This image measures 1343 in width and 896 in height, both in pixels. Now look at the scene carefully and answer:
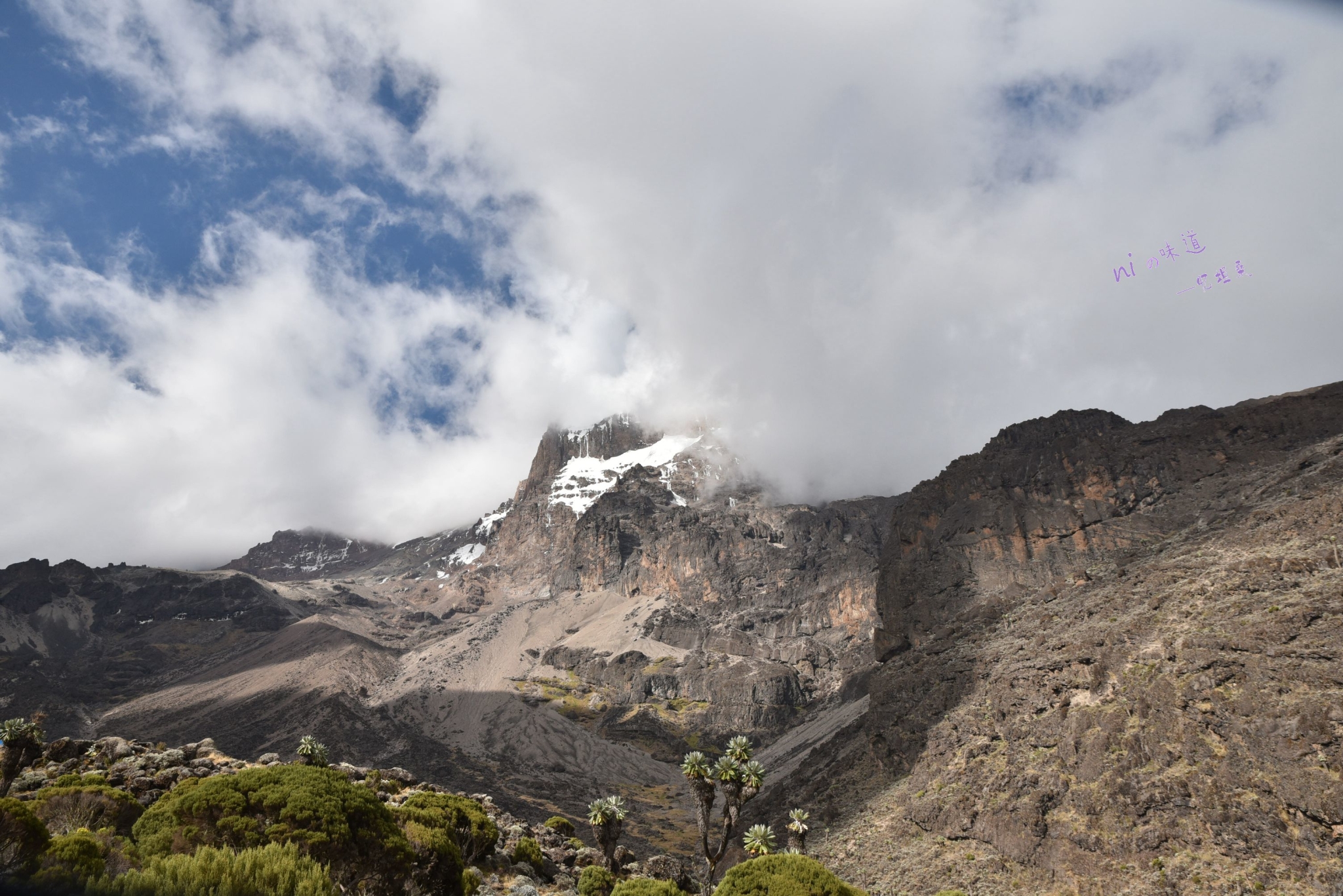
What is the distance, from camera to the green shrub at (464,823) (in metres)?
42.8

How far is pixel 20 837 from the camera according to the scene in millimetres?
24453

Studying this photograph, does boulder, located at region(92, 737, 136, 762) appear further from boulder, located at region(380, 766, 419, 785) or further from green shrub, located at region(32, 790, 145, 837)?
boulder, located at region(380, 766, 419, 785)

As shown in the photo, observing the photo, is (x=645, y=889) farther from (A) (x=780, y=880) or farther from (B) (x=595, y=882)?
(B) (x=595, y=882)

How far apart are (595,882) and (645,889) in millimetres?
12245

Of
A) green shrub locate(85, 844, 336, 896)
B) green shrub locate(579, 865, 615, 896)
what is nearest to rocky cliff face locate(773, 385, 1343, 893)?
green shrub locate(579, 865, 615, 896)

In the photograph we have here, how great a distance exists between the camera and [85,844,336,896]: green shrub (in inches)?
749

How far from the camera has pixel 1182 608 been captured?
230ft

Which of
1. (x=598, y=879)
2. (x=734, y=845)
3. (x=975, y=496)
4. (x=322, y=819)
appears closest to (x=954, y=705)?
(x=734, y=845)

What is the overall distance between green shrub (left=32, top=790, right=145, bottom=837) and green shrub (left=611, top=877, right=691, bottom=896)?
25.3 meters

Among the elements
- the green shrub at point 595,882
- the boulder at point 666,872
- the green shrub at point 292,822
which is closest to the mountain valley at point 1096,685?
the boulder at point 666,872

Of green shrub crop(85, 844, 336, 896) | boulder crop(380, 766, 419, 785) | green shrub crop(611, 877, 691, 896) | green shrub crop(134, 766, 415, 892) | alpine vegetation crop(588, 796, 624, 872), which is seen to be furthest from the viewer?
boulder crop(380, 766, 419, 785)

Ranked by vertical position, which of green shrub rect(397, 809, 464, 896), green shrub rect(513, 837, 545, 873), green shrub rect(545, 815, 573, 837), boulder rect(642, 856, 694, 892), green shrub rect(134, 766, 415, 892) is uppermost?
green shrub rect(134, 766, 415, 892)

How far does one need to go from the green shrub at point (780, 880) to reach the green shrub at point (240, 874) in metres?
20.3

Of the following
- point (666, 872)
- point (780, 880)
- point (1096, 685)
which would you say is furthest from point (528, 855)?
point (1096, 685)
